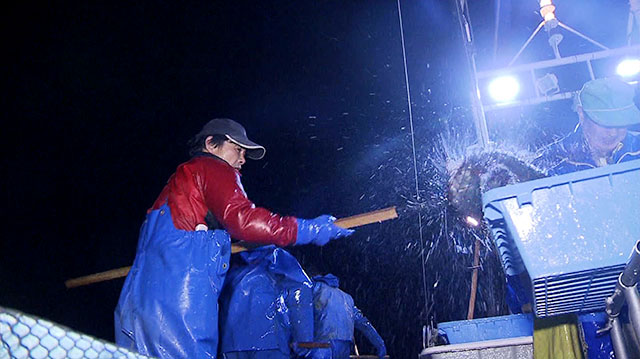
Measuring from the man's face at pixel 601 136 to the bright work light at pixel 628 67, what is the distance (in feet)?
9.68

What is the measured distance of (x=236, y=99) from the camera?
43.5 feet

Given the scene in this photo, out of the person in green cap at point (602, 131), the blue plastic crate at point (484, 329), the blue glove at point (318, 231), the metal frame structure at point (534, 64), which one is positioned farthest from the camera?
the metal frame structure at point (534, 64)

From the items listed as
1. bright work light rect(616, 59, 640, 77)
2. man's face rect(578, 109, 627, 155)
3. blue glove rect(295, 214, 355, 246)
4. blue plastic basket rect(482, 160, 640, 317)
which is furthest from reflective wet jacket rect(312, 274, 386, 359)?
bright work light rect(616, 59, 640, 77)

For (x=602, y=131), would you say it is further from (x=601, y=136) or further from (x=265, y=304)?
(x=265, y=304)

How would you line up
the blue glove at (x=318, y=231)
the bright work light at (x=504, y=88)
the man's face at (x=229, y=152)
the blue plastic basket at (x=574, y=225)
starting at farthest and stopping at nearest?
the bright work light at (x=504, y=88), the man's face at (x=229, y=152), the blue glove at (x=318, y=231), the blue plastic basket at (x=574, y=225)

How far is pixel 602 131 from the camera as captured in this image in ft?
11.2

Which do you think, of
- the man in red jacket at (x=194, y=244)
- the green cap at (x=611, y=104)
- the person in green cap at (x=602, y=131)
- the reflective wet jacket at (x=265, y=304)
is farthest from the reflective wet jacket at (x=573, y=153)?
the reflective wet jacket at (x=265, y=304)

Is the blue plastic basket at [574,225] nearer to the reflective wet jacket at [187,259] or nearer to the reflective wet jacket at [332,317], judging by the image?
the reflective wet jacket at [187,259]

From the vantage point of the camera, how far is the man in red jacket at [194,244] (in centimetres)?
241

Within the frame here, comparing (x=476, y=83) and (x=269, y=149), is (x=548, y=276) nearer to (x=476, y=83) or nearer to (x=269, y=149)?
(x=476, y=83)

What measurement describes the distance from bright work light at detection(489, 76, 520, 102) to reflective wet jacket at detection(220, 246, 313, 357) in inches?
162

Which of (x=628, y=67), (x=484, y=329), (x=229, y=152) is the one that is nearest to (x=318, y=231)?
(x=229, y=152)

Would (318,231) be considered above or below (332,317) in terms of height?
above

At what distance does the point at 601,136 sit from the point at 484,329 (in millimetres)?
1727
